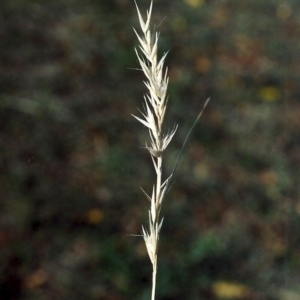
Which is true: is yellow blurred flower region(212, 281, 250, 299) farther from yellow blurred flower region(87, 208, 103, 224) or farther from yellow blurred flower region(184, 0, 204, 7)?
yellow blurred flower region(184, 0, 204, 7)

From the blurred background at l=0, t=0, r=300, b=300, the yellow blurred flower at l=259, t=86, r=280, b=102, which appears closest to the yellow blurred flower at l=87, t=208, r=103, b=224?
the blurred background at l=0, t=0, r=300, b=300

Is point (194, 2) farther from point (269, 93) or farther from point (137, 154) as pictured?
point (137, 154)

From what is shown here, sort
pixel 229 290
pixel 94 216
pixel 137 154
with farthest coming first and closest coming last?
pixel 137 154
pixel 94 216
pixel 229 290

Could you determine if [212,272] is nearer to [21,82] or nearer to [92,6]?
[21,82]

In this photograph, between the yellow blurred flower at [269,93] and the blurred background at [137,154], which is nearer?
the blurred background at [137,154]

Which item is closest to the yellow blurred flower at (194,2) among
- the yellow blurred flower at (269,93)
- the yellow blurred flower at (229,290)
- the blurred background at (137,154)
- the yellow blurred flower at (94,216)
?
the blurred background at (137,154)

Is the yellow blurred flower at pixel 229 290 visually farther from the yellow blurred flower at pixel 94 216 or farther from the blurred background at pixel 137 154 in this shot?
the yellow blurred flower at pixel 94 216

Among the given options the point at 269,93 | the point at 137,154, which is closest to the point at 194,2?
the point at 269,93

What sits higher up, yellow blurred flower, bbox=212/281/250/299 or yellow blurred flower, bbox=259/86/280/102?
yellow blurred flower, bbox=259/86/280/102
